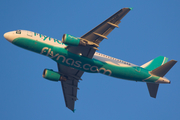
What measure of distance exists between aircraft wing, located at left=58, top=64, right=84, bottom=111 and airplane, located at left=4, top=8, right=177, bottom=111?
4.35 ft

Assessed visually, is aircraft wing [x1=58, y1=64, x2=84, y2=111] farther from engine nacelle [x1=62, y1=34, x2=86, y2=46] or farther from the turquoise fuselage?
engine nacelle [x1=62, y1=34, x2=86, y2=46]

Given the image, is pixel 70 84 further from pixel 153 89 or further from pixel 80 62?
pixel 153 89

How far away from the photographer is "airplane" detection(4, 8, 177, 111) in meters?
40.3

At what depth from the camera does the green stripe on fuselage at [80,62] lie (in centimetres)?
4159

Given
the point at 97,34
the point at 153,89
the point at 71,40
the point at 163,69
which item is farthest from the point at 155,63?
the point at 71,40

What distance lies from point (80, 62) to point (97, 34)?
648 cm

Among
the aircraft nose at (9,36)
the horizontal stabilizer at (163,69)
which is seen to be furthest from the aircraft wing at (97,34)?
the horizontal stabilizer at (163,69)

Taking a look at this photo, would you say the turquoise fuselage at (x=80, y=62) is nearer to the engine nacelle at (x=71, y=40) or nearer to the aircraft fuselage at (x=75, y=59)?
the aircraft fuselage at (x=75, y=59)

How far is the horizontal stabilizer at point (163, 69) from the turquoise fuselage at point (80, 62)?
1.02 m

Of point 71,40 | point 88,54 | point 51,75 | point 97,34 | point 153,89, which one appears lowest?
point 153,89

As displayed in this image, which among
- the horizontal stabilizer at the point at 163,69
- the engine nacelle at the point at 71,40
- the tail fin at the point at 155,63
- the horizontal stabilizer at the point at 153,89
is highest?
the engine nacelle at the point at 71,40

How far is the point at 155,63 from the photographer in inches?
2004

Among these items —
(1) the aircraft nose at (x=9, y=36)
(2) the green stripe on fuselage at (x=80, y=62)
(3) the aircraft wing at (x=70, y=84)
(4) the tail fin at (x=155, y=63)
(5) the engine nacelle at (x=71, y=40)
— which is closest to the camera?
(5) the engine nacelle at (x=71, y=40)

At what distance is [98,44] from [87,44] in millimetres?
2142
